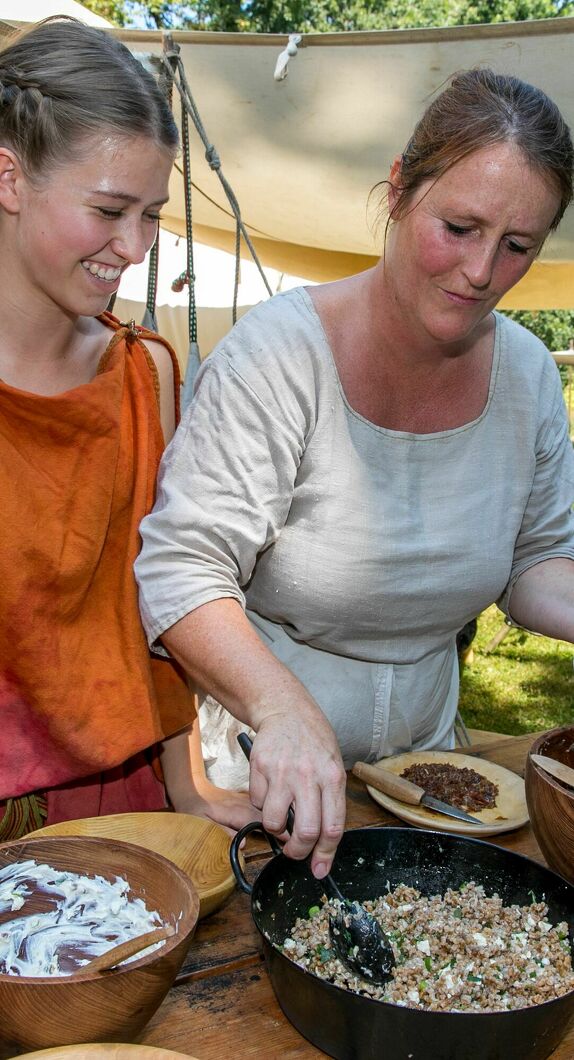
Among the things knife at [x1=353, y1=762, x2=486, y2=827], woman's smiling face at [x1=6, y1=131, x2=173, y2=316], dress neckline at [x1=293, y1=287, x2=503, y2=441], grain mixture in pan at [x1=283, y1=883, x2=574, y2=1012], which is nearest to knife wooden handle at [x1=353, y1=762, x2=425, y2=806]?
knife at [x1=353, y1=762, x2=486, y2=827]

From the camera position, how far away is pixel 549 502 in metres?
1.56

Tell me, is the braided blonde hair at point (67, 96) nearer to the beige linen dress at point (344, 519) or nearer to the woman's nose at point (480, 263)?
the beige linen dress at point (344, 519)

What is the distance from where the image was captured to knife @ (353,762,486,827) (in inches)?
50.1

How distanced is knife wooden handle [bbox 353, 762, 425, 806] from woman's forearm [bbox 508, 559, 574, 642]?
0.36 metres

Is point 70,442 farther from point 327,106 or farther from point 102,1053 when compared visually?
point 327,106

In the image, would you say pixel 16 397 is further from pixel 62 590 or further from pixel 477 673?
pixel 477 673

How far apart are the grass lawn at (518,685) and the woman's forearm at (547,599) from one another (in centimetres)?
265

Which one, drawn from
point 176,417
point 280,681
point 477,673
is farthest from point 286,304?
point 477,673

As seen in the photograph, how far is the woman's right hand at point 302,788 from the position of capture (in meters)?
0.91

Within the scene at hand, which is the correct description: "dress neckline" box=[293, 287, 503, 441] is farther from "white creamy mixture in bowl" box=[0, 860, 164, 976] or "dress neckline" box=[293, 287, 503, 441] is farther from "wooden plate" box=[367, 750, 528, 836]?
"white creamy mixture in bowl" box=[0, 860, 164, 976]

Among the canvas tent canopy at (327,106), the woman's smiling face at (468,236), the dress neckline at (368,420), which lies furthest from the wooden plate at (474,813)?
the canvas tent canopy at (327,106)

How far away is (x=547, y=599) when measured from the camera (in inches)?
60.1

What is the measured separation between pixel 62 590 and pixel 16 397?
0.86 ft

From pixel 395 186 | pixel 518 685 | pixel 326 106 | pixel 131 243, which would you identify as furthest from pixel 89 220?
pixel 518 685
